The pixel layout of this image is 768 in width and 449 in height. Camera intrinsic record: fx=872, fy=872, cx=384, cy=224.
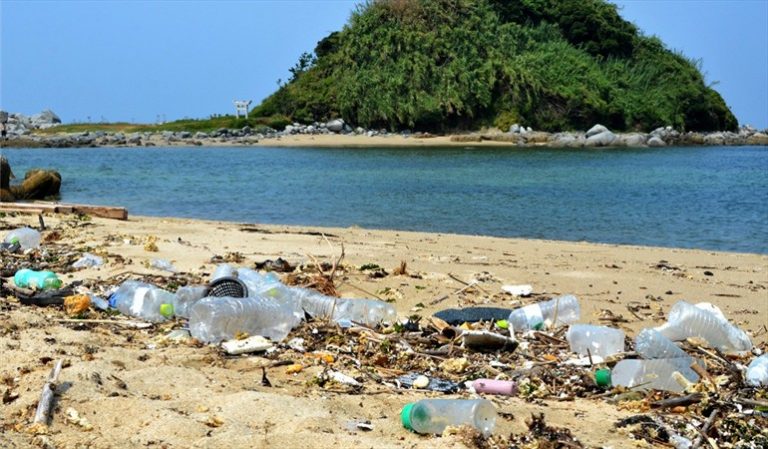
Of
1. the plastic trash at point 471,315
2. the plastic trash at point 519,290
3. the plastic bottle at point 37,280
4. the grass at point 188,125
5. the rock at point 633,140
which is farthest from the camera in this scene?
the grass at point 188,125

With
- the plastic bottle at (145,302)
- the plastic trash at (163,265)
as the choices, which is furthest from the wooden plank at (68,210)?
the plastic bottle at (145,302)

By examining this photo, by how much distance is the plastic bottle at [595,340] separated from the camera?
4.81 metres

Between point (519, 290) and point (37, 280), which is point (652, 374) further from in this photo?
point (37, 280)

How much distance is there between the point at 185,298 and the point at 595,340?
8.25 feet

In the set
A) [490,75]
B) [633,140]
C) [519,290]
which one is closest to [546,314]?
[519,290]

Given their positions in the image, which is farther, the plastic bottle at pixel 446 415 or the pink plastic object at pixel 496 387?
the pink plastic object at pixel 496 387

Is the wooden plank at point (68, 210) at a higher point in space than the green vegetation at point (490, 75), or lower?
lower

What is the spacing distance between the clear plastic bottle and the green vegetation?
47.0 metres

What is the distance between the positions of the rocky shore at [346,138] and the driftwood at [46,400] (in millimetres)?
41023

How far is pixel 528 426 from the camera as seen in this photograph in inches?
140

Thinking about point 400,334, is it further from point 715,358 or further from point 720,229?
point 720,229

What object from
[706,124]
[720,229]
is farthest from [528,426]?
[706,124]

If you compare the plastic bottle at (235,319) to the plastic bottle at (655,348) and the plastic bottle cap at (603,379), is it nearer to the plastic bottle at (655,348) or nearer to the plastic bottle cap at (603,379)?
the plastic bottle cap at (603,379)

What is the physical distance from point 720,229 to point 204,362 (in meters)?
12.8
